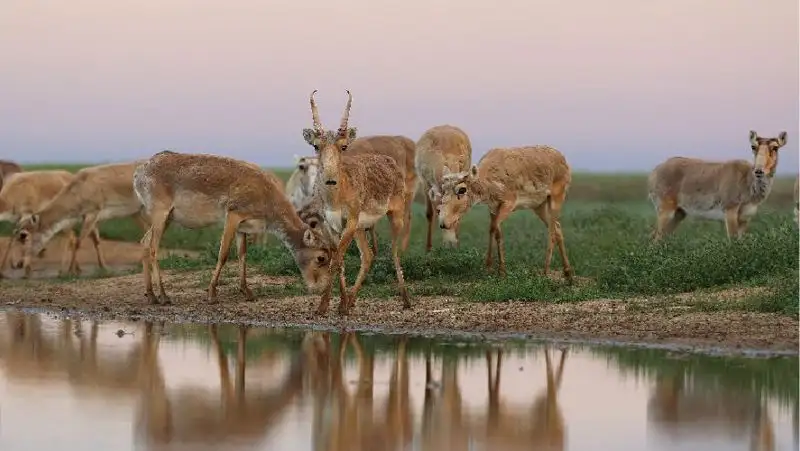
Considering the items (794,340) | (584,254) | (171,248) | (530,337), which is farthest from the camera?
(171,248)

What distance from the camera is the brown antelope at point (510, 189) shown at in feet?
64.5

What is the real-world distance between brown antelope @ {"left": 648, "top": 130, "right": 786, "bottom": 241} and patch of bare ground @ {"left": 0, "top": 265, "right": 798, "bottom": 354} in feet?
26.6

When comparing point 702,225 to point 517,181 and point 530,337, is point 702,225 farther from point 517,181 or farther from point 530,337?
point 530,337

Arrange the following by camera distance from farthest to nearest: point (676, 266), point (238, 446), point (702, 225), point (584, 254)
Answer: point (702, 225) → point (584, 254) → point (676, 266) → point (238, 446)

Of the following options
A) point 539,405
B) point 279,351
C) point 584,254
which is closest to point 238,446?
point 539,405

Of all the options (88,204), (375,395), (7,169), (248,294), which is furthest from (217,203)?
(7,169)

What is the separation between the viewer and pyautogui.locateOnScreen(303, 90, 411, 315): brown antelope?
661 inches

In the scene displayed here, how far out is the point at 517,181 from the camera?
2109cm

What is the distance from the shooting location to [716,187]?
1024 inches

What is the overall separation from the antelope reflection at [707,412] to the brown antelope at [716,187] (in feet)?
43.6

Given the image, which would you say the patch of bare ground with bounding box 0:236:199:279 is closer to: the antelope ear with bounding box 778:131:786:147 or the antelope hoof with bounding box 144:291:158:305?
the antelope hoof with bounding box 144:291:158:305

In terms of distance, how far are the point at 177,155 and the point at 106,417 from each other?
28.9 feet

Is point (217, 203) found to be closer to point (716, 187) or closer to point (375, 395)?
point (375, 395)

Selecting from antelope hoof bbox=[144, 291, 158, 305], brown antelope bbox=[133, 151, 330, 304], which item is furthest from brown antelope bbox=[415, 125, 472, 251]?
antelope hoof bbox=[144, 291, 158, 305]
